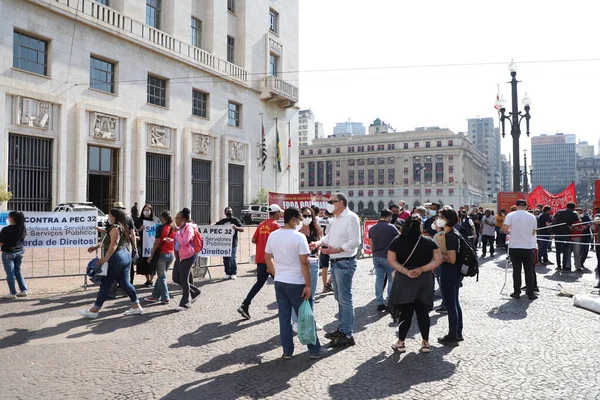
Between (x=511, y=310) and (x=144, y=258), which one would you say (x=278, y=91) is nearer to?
(x=144, y=258)

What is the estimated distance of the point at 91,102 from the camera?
24.3 m

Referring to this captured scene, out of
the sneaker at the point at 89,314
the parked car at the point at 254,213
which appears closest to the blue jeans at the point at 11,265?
the sneaker at the point at 89,314

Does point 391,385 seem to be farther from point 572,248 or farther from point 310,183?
point 310,183

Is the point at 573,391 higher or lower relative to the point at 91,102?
lower

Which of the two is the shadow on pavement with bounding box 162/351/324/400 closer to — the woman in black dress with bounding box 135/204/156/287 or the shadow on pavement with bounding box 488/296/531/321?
the shadow on pavement with bounding box 488/296/531/321

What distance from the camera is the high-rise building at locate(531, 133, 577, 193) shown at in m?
169

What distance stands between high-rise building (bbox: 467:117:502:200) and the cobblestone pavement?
584 feet

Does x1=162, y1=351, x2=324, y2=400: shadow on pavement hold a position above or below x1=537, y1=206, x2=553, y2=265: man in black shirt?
below

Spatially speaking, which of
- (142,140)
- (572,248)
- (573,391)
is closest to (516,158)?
(572,248)

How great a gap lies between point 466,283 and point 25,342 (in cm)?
889

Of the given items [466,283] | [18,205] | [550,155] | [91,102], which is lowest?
[466,283]

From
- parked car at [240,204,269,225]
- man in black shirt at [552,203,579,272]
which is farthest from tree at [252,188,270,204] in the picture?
man in black shirt at [552,203,579,272]

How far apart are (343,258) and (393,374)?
1.53 m

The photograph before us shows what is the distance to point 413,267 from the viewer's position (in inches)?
206
